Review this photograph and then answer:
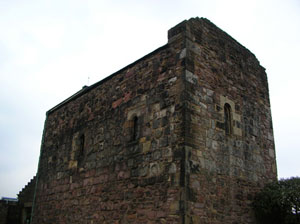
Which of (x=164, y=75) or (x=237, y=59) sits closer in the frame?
(x=164, y=75)

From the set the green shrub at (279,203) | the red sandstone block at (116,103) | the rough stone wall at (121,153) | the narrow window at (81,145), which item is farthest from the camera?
the narrow window at (81,145)

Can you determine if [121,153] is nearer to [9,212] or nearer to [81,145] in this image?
[81,145]

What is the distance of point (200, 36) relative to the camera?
851cm

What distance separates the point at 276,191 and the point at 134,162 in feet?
11.8

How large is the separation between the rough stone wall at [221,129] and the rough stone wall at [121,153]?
369 millimetres

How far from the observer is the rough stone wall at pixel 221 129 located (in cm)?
711

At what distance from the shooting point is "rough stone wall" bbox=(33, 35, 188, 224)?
7301 millimetres

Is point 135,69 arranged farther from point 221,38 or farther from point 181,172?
point 181,172

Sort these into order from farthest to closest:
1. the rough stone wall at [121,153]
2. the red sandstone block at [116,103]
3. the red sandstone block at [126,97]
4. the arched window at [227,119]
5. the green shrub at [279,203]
Result: 1. the red sandstone block at [116,103]
2. the red sandstone block at [126,97]
3. the arched window at [227,119]
4. the green shrub at [279,203]
5. the rough stone wall at [121,153]

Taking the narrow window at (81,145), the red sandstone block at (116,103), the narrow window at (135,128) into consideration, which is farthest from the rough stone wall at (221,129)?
the narrow window at (81,145)

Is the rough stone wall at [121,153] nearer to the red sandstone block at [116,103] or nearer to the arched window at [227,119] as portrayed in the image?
the red sandstone block at [116,103]

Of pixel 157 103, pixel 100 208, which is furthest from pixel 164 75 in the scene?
pixel 100 208

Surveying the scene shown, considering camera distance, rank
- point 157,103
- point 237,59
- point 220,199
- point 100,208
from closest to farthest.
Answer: point 220,199 → point 157,103 → point 100,208 → point 237,59

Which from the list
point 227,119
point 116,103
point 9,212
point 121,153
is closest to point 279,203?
point 227,119
